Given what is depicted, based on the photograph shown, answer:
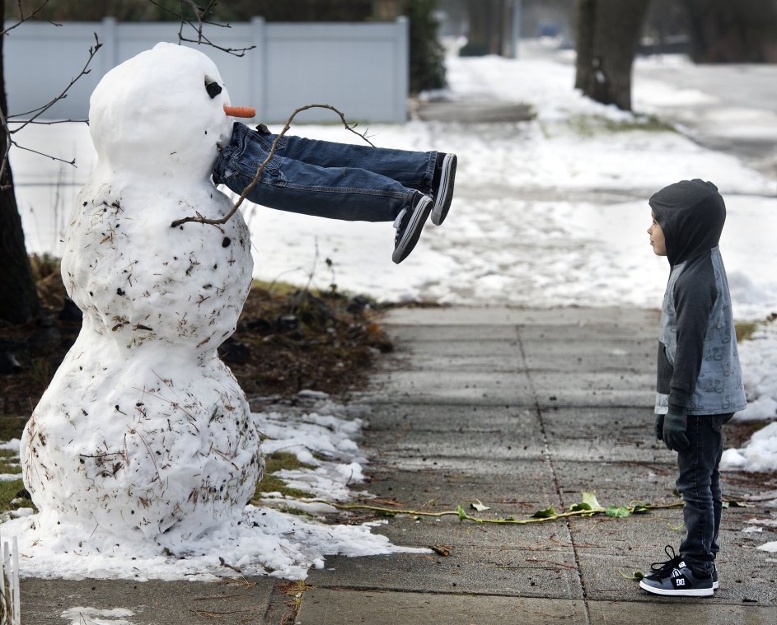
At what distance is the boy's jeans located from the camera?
4.20 metres

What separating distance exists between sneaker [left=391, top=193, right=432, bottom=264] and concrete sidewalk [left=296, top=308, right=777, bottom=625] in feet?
4.09

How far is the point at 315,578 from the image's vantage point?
164 inches

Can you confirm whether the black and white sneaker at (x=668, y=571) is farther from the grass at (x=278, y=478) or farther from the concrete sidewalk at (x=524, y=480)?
the grass at (x=278, y=478)

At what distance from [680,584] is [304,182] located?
6.60 ft

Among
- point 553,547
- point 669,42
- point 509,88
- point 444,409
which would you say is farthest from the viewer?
point 669,42

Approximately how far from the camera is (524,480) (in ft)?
18.6

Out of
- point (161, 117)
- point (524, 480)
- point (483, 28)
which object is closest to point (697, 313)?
point (524, 480)

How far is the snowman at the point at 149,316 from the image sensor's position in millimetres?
4125

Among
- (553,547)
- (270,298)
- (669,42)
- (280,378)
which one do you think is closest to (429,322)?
(270,298)

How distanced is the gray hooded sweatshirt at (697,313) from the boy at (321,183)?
0.88m

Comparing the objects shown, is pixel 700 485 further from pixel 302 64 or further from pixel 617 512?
pixel 302 64

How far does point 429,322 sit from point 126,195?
5198 millimetres

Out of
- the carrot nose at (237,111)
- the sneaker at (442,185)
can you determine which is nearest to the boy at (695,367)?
the sneaker at (442,185)

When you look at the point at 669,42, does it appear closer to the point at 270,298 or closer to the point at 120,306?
the point at 270,298
